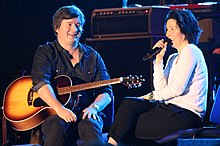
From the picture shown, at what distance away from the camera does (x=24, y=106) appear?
4.14 m

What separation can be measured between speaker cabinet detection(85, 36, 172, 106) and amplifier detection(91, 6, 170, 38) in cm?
6

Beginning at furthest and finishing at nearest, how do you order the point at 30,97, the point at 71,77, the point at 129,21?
1. the point at 129,21
2. the point at 30,97
3. the point at 71,77

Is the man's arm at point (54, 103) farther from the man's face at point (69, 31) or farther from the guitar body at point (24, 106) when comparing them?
the man's face at point (69, 31)

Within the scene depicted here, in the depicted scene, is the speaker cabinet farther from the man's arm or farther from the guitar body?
the man's arm

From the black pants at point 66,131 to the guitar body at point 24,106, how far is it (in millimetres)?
206

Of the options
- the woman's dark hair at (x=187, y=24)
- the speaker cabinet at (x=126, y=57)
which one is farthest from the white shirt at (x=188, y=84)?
the speaker cabinet at (x=126, y=57)

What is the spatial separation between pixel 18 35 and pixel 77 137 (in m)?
2.08

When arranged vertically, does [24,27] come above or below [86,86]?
above

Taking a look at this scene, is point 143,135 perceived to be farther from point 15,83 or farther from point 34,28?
point 34,28

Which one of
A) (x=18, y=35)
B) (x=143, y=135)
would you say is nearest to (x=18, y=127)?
(x=143, y=135)

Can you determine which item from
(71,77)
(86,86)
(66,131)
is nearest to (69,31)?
(71,77)

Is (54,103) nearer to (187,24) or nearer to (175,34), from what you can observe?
(175,34)

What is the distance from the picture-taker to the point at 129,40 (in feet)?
16.0

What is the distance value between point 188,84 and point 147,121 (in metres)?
0.39
